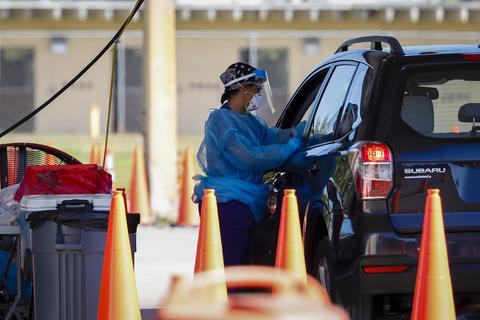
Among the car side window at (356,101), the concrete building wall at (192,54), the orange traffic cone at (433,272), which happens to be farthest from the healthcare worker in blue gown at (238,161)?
the concrete building wall at (192,54)

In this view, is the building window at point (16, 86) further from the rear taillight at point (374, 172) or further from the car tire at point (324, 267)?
the rear taillight at point (374, 172)

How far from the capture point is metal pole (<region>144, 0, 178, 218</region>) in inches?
627

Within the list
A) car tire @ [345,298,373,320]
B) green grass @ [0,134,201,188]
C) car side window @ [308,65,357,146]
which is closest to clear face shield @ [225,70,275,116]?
car side window @ [308,65,357,146]

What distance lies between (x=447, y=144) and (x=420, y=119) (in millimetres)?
295

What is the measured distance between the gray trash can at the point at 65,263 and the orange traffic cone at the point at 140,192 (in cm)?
953

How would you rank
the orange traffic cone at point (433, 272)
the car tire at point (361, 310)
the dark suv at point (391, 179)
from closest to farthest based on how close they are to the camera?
the orange traffic cone at point (433, 272) → the dark suv at point (391, 179) → the car tire at point (361, 310)

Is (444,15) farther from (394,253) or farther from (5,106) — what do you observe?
(394,253)

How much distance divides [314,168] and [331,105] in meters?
0.43

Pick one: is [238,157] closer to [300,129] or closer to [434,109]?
[300,129]

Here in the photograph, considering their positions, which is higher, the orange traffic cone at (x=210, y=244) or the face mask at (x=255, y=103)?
the face mask at (x=255, y=103)

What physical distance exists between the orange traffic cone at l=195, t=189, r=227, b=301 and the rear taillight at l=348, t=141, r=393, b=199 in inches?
30.1

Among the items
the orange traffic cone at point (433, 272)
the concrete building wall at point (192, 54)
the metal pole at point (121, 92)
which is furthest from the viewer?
the concrete building wall at point (192, 54)

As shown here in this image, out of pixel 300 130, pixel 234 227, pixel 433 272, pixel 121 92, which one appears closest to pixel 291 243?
pixel 433 272

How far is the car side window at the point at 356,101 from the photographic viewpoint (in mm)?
6934
